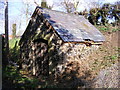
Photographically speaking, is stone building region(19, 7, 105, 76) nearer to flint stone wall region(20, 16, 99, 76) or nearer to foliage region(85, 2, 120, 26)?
flint stone wall region(20, 16, 99, 76)

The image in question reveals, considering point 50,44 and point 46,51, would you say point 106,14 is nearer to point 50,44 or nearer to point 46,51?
point 46,51

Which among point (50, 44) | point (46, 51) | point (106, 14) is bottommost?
point (46, 51)

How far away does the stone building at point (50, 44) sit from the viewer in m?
8.84

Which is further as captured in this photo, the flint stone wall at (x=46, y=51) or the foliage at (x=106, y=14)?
the foliage at (x=106, y=14)

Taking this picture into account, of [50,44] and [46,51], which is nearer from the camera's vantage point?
[50,44]

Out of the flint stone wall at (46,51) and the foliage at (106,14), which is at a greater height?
the foliage at (106,14)

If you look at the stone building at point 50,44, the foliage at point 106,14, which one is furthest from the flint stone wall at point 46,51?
the foliage at point 106,14

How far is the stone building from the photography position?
8.84 metres

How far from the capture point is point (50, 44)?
927 centimetres

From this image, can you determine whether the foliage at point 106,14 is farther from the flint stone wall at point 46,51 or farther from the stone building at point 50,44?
the flint stone wall at point 46,51

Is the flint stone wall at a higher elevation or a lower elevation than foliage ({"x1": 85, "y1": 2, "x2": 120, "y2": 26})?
lower

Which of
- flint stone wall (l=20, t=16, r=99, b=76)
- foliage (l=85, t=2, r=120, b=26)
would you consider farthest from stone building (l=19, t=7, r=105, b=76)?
foliage (l=85, t=2, r=120, b=26)

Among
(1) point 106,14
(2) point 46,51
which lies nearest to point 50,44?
(2) point 46,51

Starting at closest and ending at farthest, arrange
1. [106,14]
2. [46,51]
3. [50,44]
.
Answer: [50,44], [46,51], [106,14]
